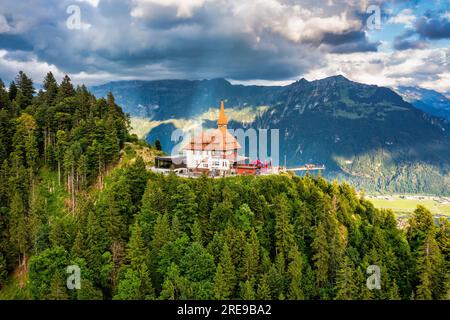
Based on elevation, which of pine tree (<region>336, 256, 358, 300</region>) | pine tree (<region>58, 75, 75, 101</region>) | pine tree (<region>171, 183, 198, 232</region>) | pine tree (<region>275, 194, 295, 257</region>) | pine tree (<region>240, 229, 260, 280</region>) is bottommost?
pine tree (<region>336, 256, 358, 300</region>)

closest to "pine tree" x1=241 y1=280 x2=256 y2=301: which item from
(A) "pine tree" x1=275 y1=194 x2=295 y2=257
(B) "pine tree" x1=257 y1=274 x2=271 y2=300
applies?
(B) "pine tree" x1=257 y1=274 x2=271 y2=300

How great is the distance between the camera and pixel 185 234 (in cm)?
5844

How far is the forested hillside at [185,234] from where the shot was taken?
5472cm

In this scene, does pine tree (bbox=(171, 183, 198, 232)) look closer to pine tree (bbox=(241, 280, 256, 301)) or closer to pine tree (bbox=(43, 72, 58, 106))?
pine tree (bbox=(241, 280, 256, 301))

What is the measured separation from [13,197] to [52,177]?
1001cm

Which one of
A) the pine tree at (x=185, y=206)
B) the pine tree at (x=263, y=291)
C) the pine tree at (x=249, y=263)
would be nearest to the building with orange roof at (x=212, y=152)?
the pine tree at (x=185, y=206)

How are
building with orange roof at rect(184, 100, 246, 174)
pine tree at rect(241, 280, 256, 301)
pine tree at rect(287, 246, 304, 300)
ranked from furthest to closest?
building with orange roof at rect(184, 100, 246, 174) → pine tree at rect(287, 246, 304, 300) → pine tree at rect(241, 280, 256, 301)

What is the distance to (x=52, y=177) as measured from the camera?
85062mm

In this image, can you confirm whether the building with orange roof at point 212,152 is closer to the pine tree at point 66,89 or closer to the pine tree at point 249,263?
the pine tree at point 249,263

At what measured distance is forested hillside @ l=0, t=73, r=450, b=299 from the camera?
54.7m

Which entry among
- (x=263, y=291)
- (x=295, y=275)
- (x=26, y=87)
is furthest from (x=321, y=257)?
(x=26, y=87)

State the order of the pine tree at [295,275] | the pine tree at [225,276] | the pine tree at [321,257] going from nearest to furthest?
the pine tree at [225,276] → the pine tree at [295,275] → the pine tree at [321,257]
